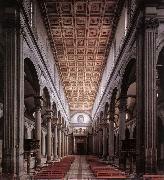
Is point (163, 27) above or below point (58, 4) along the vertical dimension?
below

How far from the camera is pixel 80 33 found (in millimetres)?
31156

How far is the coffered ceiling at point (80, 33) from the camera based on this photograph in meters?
25.7

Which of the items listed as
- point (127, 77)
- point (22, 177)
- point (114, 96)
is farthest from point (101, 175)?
point (114, 96)

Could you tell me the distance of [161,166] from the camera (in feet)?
74.2

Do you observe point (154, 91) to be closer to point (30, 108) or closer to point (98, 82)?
point (30, 108)

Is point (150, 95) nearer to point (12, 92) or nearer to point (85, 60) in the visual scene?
point (12, 92)

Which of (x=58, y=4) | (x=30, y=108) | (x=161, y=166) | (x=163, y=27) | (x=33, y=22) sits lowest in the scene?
(x=161, y=166)

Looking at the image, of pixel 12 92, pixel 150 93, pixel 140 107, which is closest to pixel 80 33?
pixel 140 107

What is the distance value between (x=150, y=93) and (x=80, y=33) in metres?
14.9

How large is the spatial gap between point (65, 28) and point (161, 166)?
1288cm

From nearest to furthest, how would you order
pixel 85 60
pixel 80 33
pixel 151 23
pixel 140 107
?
pixel 151 23 → pixel 140 107 → pixel 80 33 → pixel 85 60

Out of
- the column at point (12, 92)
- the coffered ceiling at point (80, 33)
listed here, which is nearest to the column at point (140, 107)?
the column at point (12, 92)

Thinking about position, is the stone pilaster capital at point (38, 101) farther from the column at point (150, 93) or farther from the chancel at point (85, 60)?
the column at point (150, 93)

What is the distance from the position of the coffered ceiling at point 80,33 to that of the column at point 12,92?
8.00 metres
